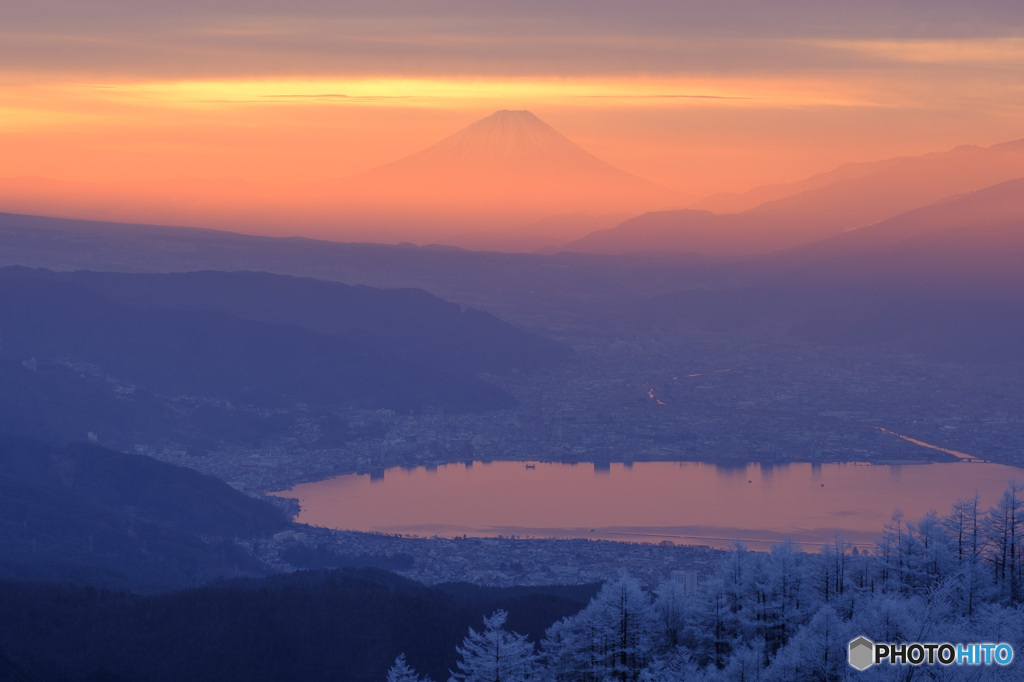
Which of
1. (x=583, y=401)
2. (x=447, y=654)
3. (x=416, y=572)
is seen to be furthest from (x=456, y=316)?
(x=447, y=654)

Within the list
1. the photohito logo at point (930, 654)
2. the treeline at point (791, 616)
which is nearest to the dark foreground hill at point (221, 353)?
the treeline at point (791, 616)

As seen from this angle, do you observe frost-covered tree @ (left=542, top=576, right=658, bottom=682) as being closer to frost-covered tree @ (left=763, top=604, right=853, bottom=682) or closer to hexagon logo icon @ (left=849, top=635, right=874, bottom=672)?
frost-covered tree @ (left=763, top=604, right=853, bottom=682)

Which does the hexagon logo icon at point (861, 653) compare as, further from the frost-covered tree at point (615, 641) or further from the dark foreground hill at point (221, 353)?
the dark foreground hill at point (221, 353)

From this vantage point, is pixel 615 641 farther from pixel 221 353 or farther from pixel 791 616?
pixel 221 353

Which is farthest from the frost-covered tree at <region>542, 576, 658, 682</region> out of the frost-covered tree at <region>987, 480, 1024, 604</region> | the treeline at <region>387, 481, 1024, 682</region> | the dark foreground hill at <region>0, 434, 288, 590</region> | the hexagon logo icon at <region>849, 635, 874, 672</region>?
the dark foreground hill at <region>0, 434, 288, 590</region>

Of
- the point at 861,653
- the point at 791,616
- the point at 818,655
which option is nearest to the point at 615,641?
the point at 791,616
